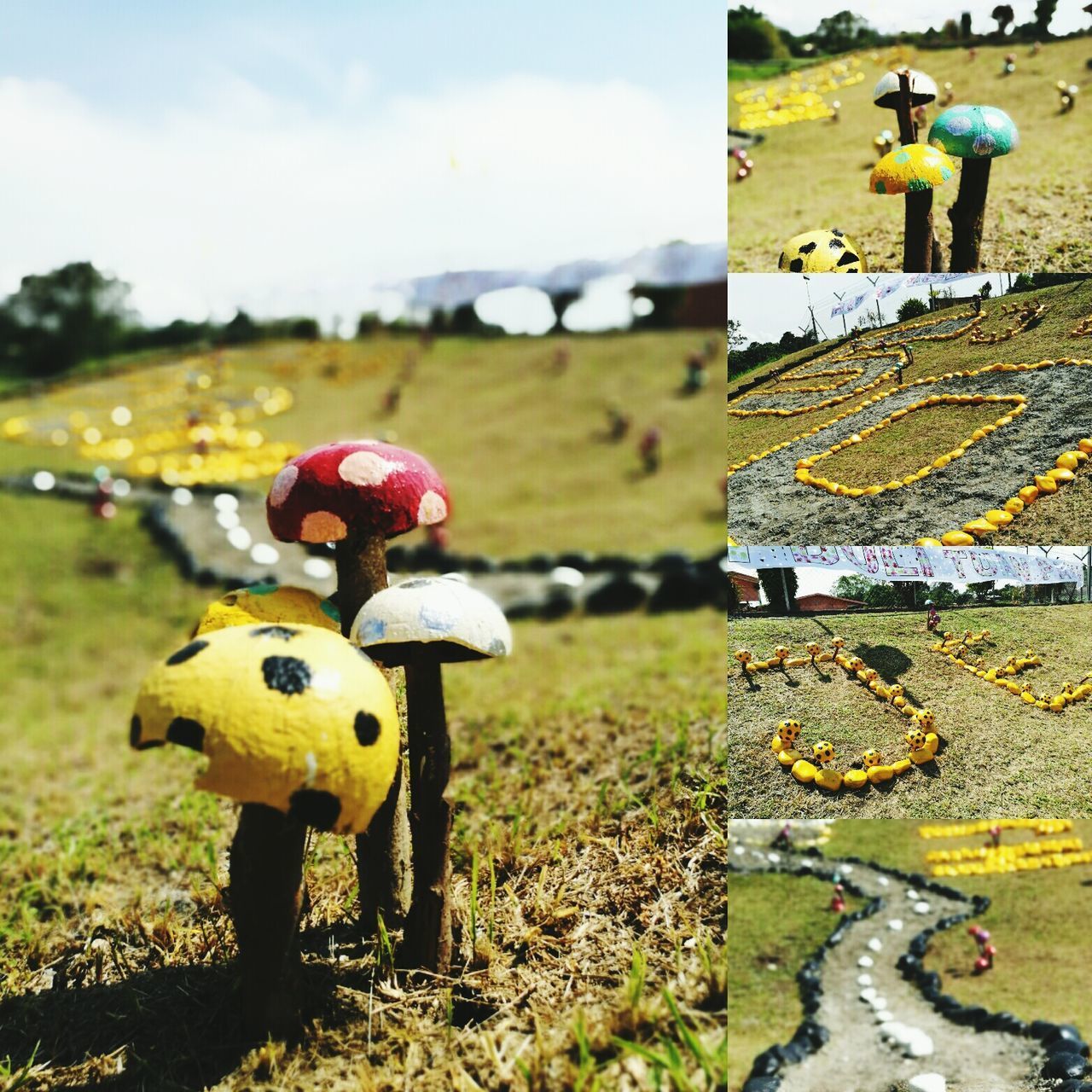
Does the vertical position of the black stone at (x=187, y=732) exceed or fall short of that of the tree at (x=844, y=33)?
it falls short

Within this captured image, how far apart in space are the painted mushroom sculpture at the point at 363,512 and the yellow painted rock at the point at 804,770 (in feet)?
4.28

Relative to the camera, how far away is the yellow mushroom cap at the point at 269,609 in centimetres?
285

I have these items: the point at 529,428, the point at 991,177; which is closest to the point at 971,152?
the point at 991,177

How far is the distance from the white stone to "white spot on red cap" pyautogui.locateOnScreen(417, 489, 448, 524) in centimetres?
266

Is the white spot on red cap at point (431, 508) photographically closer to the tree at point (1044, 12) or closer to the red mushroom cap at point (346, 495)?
the red mushroom cap at point (346, 495)

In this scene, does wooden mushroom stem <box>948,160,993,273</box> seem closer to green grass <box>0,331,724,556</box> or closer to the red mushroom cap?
the red mushroom cap

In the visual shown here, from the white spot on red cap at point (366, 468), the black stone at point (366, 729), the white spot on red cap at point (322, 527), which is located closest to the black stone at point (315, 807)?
the black stone at point (366, 729)

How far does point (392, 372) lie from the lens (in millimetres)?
25141

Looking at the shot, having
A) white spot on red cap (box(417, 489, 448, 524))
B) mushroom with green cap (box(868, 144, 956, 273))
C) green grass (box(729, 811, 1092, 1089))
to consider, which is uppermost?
mushroom with green cap (box(868, 144, 956, 273))

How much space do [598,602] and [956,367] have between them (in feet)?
27.1

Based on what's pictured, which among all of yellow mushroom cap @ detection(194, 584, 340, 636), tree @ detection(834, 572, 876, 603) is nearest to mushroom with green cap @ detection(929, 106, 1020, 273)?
tree @ detection(834, 572, 876, 603)

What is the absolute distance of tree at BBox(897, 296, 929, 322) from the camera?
3.07 meters

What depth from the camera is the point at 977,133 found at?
298 cm

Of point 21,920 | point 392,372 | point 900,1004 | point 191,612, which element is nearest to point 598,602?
point 191,612
